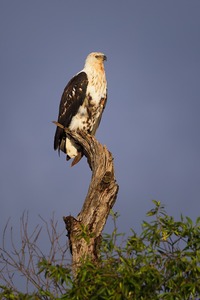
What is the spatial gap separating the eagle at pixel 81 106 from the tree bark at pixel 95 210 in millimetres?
2860

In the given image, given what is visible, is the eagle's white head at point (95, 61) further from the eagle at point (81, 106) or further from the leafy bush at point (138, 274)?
the leafy bush at point (138, 274)

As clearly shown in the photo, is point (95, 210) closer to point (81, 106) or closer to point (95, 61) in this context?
point (81, 106)

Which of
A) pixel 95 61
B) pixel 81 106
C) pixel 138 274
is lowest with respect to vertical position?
pixel 138 274

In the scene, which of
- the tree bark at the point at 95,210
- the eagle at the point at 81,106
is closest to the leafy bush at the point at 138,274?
the tree bark at the point at 95,210

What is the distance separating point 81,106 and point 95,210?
447cm

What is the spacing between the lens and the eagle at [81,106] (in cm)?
1441

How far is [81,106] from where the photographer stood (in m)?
14.5

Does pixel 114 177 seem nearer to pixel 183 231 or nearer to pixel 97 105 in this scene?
pixel 183 231

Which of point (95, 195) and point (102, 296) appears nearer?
point (102, 296)

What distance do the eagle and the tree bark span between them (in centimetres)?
286

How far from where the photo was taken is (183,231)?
8.29 m

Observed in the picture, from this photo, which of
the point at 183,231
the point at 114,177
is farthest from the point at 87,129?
the point at 183,231

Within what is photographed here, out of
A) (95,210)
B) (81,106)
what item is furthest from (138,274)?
(81,106)

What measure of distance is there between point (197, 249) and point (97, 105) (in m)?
6.93
